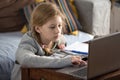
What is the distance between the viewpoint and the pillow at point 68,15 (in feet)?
9.89

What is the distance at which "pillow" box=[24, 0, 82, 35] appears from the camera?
119 inches

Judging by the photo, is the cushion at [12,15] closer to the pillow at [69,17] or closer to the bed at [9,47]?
the bed at [9,47]

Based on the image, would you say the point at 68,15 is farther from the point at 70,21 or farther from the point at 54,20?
the point at 54,20

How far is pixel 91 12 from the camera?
10.6 ft

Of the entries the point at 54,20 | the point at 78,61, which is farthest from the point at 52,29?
the point at 78,61

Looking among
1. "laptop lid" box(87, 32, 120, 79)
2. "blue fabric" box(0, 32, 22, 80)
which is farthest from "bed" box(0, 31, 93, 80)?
"laptop lid" box(87, 32, 120, 79)

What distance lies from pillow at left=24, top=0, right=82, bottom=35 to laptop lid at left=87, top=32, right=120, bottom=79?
137 cm

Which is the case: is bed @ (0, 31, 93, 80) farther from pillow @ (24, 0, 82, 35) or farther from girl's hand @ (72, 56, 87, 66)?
girl's hand @ (72, 56, 87, 66)

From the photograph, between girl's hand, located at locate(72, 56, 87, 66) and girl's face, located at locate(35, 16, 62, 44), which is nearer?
girl's hand, located at locate(72, 56, 87, 66)

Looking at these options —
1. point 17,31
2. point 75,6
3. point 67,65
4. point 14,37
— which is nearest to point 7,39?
point 14,37

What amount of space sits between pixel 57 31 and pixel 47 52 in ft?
0.50

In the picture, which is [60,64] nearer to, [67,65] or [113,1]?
[67,65]

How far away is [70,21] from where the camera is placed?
3068 mm

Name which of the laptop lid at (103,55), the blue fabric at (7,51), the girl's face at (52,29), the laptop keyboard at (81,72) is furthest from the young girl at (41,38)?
the blue fabric at (7,51)
